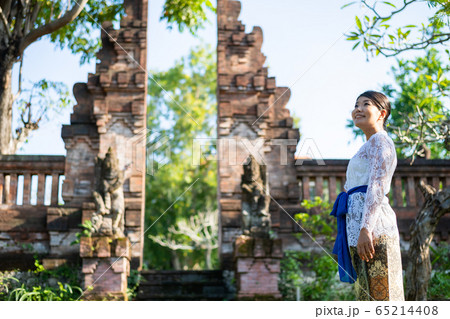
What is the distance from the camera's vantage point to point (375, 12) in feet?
22.5

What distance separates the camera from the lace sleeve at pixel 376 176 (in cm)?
365

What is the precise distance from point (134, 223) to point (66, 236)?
132 cm

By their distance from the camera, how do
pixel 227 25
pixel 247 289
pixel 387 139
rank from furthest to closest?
pixel 227 25 → pixel 247 289 → pixel 387 139

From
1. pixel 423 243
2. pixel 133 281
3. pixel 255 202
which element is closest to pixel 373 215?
pixel 423 243

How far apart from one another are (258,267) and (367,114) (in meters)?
5.59

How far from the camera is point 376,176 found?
3.72 meters

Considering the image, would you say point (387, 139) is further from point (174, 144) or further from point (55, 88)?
point (174, 144)

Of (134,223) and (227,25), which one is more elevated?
(227,25)

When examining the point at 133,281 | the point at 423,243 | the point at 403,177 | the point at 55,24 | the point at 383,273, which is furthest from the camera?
the point at 55,24

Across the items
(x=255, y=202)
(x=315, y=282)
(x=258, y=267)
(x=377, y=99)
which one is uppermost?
(x=377, y=99)

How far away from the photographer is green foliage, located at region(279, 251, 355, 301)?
30.9 ft

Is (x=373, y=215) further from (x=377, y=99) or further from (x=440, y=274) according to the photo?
(x=440, y=274)

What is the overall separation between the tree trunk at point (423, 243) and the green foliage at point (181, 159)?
13817mm

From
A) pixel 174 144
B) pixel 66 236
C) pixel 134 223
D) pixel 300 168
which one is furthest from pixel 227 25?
pixel 174 144
